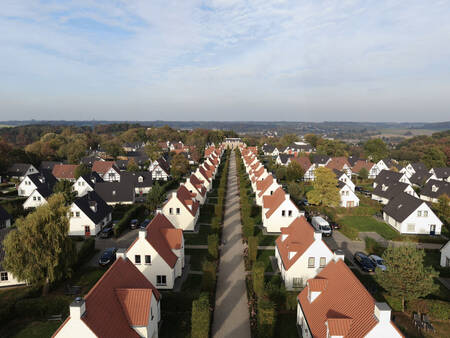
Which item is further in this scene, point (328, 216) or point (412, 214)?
point (328, 216)

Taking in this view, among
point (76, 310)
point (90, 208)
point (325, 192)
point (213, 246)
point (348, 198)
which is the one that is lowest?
point (348, 198)

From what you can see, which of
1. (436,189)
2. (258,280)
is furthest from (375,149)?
(258,280)

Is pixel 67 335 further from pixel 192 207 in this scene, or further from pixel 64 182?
pixel 64 182

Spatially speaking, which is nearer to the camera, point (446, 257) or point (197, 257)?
point (446, 257)

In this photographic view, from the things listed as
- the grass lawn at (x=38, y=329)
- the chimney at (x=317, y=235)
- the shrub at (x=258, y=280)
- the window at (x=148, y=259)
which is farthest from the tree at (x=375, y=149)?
the grass lawn at (x=38, y=329)

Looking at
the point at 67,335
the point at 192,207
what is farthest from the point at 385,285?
the point at 192,207

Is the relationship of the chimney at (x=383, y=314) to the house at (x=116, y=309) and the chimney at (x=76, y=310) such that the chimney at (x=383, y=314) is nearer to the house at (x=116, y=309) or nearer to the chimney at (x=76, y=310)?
the house at (x=116, y=309)

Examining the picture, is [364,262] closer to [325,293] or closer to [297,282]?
[297,282]
